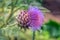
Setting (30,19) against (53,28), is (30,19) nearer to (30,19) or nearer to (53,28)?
(30,19)

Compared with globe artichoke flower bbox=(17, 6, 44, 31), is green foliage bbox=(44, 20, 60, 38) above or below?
below

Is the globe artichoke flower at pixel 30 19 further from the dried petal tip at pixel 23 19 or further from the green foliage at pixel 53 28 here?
the green foliage at pixel 53 28

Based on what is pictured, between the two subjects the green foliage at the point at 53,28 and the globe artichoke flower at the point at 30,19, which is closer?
the globe artichoke flower at the point at 30,19

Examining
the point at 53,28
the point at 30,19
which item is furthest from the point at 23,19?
the point at 53,28

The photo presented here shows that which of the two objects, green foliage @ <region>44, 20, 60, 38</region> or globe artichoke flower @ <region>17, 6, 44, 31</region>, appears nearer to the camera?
globe artichoke flower @ <region>17, 6, 44, 31</region>

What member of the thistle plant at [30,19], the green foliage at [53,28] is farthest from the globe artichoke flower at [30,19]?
the green foliage at [53,28]

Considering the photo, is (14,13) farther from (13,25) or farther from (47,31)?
(47,31)

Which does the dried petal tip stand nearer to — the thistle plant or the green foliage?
the thistle plant

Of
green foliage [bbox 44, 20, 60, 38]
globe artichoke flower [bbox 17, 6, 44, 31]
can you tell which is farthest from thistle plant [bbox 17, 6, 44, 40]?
green foliage [bbox 44, 20, 60, 38]

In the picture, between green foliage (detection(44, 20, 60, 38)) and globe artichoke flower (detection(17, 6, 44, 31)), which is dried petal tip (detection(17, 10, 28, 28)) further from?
green foliage (detection(44, 20, 60, 38))
